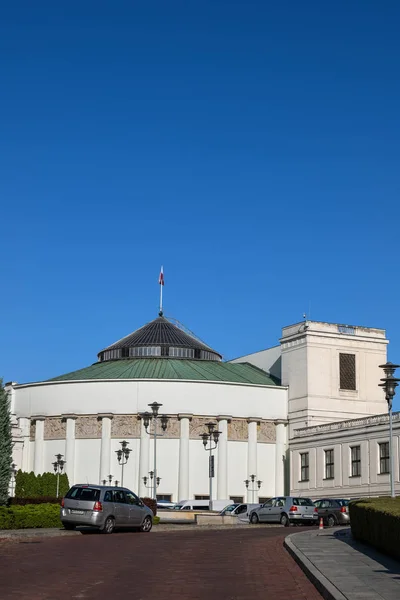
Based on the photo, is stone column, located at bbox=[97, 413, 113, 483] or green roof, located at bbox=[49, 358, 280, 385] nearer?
stone column, located at bbox=[97, 413, 113, 483]

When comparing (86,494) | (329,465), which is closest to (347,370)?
(329,465)

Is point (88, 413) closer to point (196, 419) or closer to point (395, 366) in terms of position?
point (196, 419)

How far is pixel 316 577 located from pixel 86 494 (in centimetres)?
2116

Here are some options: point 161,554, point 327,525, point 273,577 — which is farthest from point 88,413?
point 273,577

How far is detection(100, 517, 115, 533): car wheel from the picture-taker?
3741 cm

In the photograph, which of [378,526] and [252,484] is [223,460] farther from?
[378,526]

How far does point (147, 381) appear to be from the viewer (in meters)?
98.1

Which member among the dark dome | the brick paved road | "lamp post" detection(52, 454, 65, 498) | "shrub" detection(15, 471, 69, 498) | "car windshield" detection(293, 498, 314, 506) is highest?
the dark dome

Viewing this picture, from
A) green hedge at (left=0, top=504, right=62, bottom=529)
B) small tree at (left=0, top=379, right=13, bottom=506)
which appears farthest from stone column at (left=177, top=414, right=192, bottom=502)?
small tree at (left=0, top=379, right=13, bottom=506)

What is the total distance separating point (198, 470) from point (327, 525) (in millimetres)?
44338

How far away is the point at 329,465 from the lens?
9181 cm

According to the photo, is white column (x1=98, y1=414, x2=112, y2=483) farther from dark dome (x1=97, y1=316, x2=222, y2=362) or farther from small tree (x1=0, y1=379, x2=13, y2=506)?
small tree (x1=0, y1=379, x2=13, y2=506)

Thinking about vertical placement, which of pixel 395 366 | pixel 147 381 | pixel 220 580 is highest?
pixel 147 381

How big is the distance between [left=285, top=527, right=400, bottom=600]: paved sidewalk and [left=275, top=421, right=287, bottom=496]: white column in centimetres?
7242
